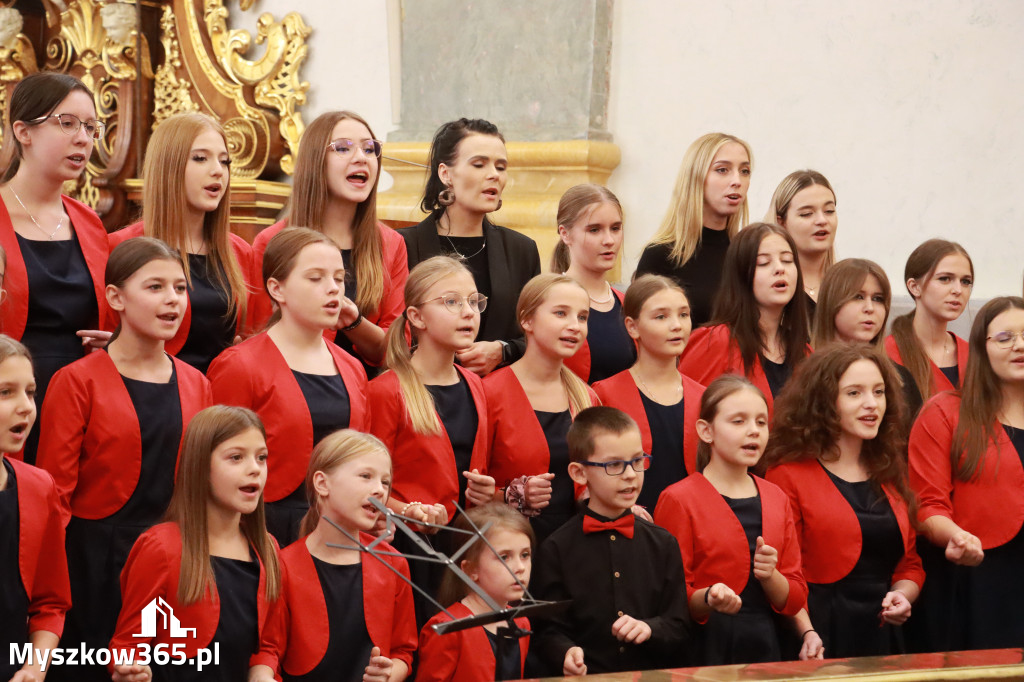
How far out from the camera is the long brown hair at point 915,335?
12.0 feet

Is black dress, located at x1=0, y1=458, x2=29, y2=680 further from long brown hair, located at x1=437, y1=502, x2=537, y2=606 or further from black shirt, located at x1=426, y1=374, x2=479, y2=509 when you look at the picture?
black shirt, located at x1=426, y1=374, x2=479, y2=509

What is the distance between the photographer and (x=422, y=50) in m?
5.25

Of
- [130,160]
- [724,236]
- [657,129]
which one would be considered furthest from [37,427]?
[130,160]

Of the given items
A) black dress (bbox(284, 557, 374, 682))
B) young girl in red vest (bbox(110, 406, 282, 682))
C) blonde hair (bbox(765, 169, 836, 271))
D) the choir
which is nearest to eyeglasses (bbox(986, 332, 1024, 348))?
the choir

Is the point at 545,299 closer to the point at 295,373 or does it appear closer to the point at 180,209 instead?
the point at 295,373

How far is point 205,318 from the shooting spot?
3.13 metres

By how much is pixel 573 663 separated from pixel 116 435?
3.53 feet

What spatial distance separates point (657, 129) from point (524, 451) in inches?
84.6

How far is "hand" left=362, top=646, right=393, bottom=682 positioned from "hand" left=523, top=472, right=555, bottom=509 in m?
0.57

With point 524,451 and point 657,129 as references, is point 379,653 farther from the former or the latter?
point 657,129

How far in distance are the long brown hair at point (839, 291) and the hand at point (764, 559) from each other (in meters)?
0.90

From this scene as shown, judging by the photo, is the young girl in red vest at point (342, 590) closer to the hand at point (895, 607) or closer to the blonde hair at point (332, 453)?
the blonde hair at point (332, 453)

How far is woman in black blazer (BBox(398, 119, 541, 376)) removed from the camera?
11.7ft

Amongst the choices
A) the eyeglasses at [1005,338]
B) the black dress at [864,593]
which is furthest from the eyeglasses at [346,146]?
the eyeglasses at [1005,338]
